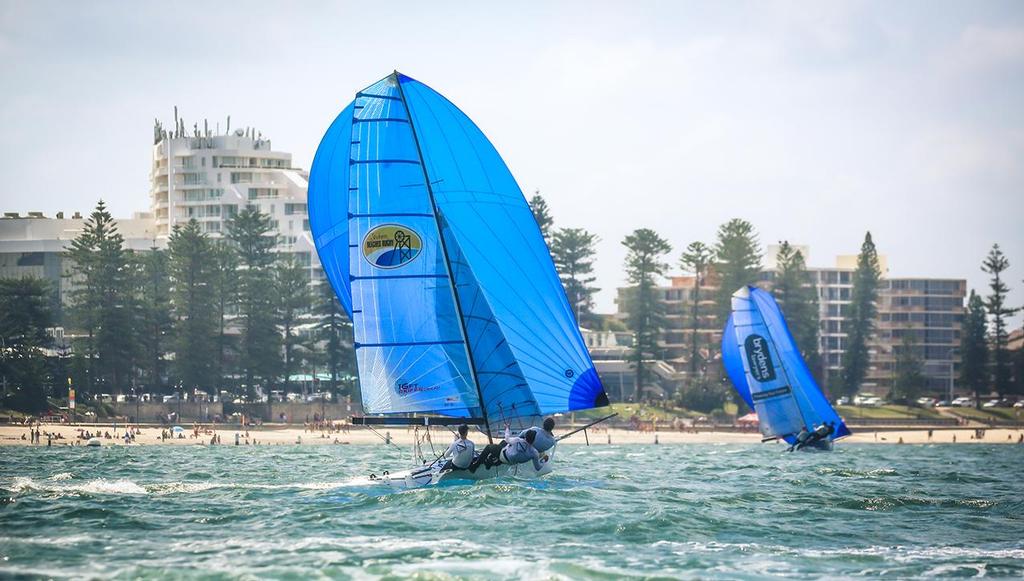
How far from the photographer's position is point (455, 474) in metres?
31.5

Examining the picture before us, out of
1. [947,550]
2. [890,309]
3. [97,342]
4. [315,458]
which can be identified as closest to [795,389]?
[315,458]

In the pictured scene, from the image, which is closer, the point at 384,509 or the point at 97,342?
the point at 384,509

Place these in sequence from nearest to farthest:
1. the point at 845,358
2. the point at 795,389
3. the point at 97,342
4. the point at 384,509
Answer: the point at 384,509
the point at 795,389
the point at 97,342
the point at 845,358

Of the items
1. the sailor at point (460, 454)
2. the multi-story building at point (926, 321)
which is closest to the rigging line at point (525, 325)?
the sailor at point (460, 454)

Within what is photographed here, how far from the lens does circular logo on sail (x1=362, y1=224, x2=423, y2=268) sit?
32125 millimetres

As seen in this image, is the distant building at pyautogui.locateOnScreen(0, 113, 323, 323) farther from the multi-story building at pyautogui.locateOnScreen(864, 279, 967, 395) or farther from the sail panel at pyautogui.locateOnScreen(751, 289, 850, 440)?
the sail panel at pyautogui.locateOnScreen(751, 289, 850, 440)

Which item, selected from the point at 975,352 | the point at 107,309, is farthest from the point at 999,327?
the point at 107,309

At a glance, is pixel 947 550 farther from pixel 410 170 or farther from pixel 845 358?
pixel 845 358

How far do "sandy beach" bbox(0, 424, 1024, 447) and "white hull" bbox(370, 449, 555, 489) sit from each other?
122ft

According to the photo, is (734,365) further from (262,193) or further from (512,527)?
(262,193)

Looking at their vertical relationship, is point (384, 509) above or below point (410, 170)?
below

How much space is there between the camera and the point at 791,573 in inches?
878

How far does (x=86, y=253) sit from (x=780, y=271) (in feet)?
183

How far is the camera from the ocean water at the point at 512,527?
22359 millimetres
